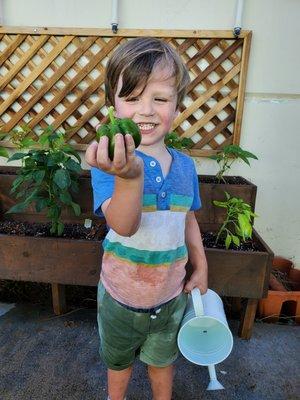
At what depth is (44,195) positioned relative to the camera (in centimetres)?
169

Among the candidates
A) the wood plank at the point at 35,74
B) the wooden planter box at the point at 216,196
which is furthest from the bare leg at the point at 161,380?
the wood plank at the point at 35,74

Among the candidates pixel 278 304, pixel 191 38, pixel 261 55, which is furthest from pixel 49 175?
pixel 261 55

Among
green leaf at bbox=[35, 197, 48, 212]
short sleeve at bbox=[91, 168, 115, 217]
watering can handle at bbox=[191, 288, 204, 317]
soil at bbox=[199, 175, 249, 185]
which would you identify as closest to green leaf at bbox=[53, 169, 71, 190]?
green leaf at bbox=[35, 197, 48, 212]

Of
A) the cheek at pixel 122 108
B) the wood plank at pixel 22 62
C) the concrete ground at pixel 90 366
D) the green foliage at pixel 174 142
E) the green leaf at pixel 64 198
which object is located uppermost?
the wood plank at pixel 22 62

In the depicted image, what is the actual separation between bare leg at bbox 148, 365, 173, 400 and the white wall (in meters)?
1.53

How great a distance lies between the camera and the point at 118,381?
1.10 m

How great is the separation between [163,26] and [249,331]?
198cm

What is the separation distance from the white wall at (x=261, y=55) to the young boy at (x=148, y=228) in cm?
141

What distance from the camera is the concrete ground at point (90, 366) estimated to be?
1343mm

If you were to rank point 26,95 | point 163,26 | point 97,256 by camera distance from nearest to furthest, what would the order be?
point 97,256, point 163,26, point 26,95

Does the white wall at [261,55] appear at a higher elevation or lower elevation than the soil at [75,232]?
higher

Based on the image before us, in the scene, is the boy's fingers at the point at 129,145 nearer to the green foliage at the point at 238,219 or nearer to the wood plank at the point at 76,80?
the green foliage at the point at 238,219

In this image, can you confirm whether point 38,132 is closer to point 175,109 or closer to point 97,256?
point 97,256

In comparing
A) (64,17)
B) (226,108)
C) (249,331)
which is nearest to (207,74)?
(226,108)
